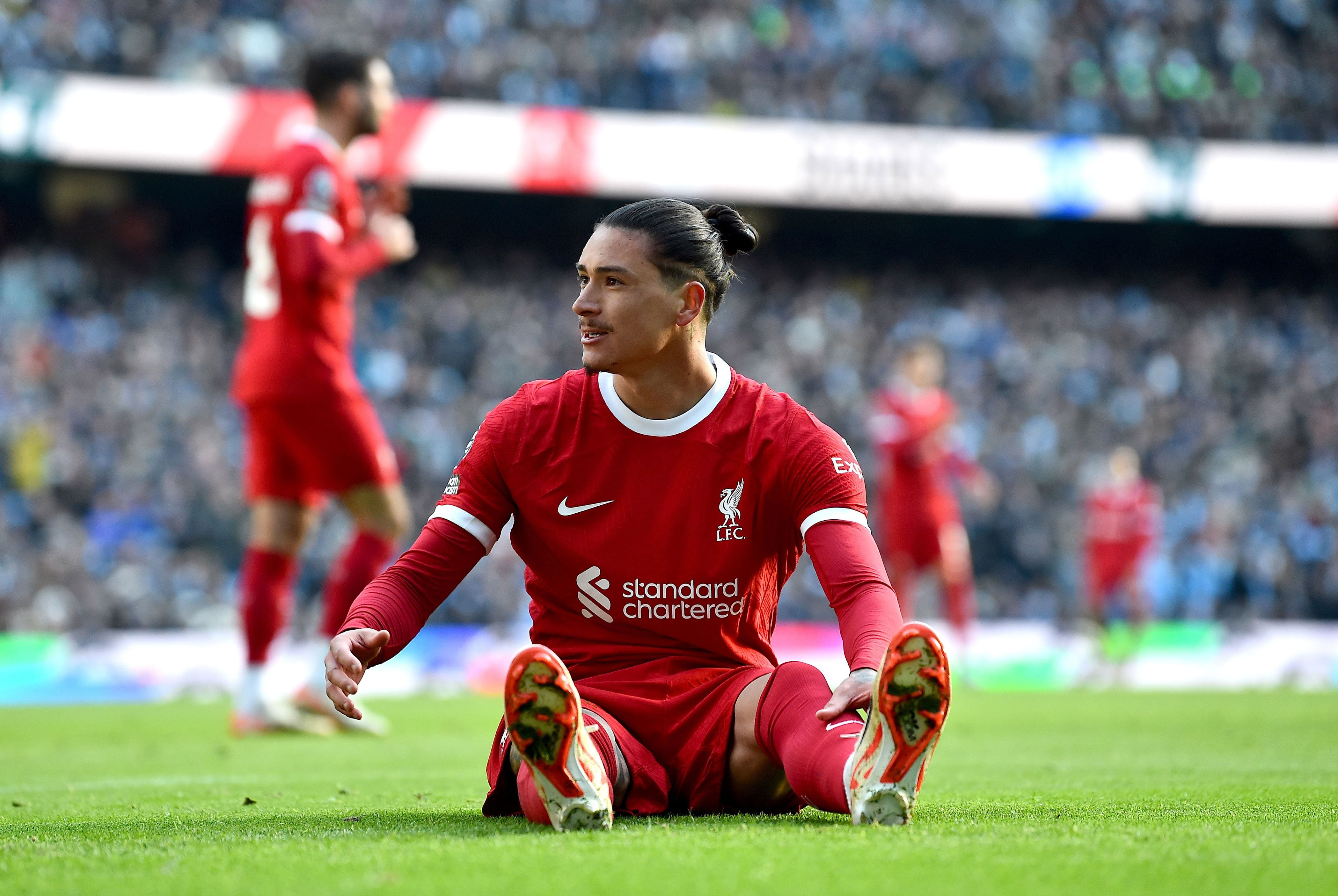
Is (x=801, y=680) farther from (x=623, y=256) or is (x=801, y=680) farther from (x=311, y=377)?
(x=311, y=377)

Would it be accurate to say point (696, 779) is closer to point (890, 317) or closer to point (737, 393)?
point (737, 393)

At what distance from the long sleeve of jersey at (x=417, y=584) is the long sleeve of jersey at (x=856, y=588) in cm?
76

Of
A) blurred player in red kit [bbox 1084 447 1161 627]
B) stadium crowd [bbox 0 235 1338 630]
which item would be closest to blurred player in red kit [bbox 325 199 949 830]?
stadium crowd [bbox 0 235 1338 630]

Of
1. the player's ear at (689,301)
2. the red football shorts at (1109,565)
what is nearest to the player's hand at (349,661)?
the player's ear at (689,301)

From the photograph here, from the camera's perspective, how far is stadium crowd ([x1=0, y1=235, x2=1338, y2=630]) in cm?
1352

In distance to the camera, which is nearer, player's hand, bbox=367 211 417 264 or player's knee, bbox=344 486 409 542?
player's hand, bbox=367 211 417 264

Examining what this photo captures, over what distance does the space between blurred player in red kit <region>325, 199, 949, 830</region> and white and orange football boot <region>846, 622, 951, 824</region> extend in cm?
20

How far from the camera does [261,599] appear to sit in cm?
635

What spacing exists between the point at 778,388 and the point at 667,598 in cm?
1513

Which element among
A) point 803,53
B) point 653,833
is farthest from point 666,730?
point 803,53

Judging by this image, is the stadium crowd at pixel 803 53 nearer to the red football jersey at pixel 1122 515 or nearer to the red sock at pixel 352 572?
the red football jersey at pixel 1122 515

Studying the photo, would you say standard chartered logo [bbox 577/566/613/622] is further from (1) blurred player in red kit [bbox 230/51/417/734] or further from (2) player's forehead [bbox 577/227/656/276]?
(1) blurred player in red kit [bbox 230/51/417/734]

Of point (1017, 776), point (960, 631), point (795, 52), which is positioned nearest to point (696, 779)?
point (1017, 776)

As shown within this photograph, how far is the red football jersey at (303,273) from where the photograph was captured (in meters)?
6.14
